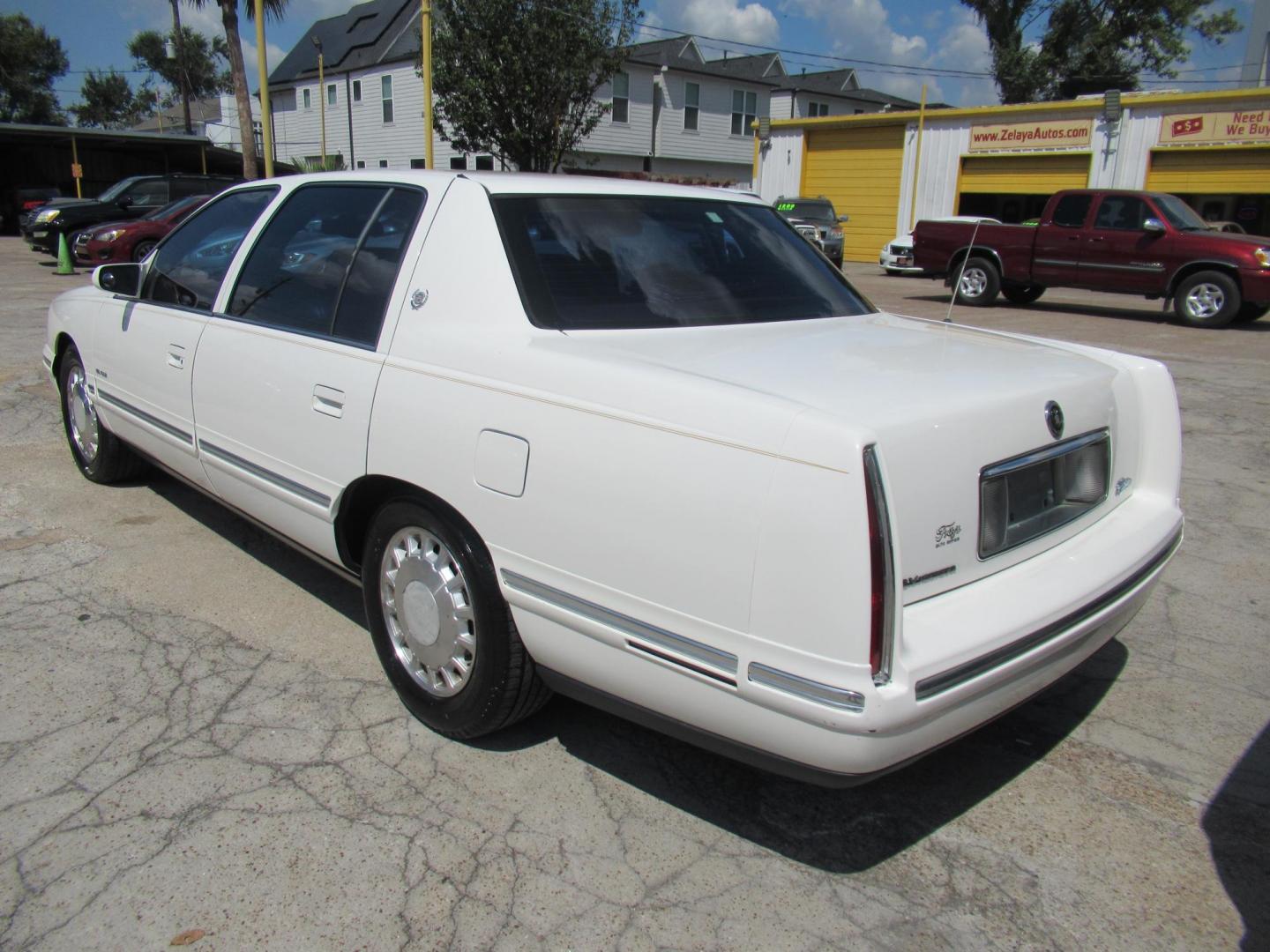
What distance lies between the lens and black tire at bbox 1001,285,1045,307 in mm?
16828

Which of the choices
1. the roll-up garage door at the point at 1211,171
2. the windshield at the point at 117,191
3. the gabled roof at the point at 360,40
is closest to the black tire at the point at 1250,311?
the roll-up garage door at the point at 1211,171

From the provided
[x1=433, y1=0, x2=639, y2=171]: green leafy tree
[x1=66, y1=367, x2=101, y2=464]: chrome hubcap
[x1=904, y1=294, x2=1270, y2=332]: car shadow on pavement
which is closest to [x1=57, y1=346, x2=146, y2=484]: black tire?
[x1=66, y1=367, x2=101, y2=464]: chrome hubcap

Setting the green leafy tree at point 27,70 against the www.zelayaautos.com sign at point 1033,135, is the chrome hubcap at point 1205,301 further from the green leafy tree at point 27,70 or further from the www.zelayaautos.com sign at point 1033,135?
the green leafy tree at point 27,70

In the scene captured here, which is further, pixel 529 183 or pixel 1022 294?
pixel 1022 294

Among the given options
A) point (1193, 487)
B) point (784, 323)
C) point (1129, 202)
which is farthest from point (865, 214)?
point (784, 323)

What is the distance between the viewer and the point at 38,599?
13.1 feet

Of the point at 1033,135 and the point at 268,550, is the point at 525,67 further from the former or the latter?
the point at 268,550

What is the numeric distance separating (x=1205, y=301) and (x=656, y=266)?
13.7 metres

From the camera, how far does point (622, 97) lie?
3681 centimetres

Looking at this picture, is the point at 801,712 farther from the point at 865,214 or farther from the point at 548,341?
the point at 865,214

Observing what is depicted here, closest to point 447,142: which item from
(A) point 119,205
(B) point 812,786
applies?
(A) point 119,205

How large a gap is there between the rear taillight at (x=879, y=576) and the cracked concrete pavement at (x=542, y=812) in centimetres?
72

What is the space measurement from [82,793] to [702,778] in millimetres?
1750

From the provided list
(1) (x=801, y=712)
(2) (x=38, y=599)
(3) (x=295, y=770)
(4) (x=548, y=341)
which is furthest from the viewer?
(2) (x=38, y=599)
